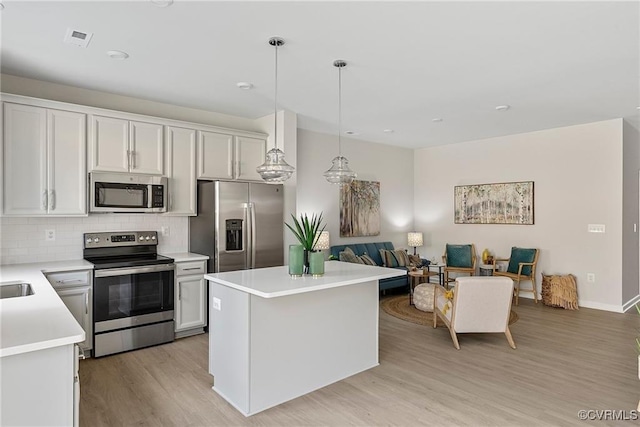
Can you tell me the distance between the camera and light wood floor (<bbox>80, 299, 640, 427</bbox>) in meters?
2.67

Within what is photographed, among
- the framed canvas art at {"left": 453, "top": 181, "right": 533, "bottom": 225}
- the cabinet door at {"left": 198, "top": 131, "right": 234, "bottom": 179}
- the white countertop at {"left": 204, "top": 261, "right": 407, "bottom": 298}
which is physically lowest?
the white countertop at {"left": 204, "top": 261, "right": 407, "bottom": 298}

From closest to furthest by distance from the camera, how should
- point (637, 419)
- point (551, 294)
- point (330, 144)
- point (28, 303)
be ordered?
1. point (28, 303)
2. point (637, 419)
3. point (551, 294)
4. point (330, 144)

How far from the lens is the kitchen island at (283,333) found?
108 inches

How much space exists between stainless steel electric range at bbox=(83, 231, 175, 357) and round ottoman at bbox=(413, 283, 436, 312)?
9.89 feet

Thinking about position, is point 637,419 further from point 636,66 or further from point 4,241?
point 4,241

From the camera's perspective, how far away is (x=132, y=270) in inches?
153

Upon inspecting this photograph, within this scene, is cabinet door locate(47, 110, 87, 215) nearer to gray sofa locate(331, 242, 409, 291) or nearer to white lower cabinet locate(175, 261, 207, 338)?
white lower cabinet locate(175, 261, 207, 338)

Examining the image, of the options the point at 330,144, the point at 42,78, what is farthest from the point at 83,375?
the point at 330,144

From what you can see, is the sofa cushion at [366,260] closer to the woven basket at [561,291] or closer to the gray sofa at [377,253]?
the gray sofa at [377,253]

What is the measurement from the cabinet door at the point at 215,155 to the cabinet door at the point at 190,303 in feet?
3.93

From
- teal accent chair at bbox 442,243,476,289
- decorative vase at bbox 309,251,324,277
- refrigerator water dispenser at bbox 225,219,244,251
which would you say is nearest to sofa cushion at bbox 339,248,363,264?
teal accent chair at bbox 442,243,476,289

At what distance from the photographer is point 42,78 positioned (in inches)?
149

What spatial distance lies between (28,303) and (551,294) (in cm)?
609

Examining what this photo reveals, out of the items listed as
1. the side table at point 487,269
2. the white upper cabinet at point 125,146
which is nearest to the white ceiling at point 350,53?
the white upper cabinet at point 125,146
